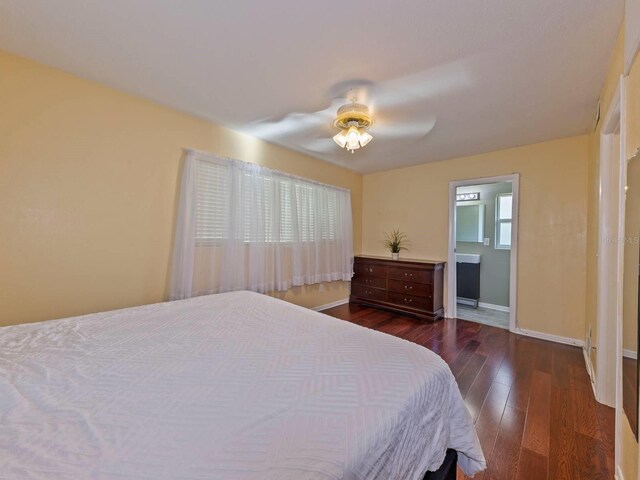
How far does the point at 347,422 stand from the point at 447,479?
2.30 feet

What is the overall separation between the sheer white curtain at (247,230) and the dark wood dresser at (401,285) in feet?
2.18

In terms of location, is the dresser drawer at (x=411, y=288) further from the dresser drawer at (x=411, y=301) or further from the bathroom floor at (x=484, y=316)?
the bathroom floor at (x=484, y=316)

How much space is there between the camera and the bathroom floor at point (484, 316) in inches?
142

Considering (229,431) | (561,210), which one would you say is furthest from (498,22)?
(561,210)

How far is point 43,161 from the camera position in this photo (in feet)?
5.94

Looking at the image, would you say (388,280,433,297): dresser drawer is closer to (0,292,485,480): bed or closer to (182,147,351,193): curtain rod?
(182,147,351,193): curtain rod

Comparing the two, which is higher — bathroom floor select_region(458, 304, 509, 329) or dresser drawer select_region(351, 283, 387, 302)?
dresser drawer select_region(351, 283, 387, 302)

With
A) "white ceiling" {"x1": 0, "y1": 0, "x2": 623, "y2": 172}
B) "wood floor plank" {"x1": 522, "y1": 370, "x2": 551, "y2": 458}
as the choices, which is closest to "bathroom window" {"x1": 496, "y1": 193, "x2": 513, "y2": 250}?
"white ceiling" {"x1": 0, "y1": 0, "x2": 623, "y2": 172}

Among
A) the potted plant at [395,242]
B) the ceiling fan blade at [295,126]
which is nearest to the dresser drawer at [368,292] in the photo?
the potted plant at [395,242]

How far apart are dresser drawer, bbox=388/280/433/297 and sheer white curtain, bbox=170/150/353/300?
96 centimetres

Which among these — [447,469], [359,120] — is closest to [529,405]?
[447,469]

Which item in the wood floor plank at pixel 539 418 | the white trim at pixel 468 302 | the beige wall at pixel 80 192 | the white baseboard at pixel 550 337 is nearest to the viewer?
the wood floor plank at pixel 539 418

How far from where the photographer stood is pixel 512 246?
10.9ft

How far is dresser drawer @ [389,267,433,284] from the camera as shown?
11.9 feet
